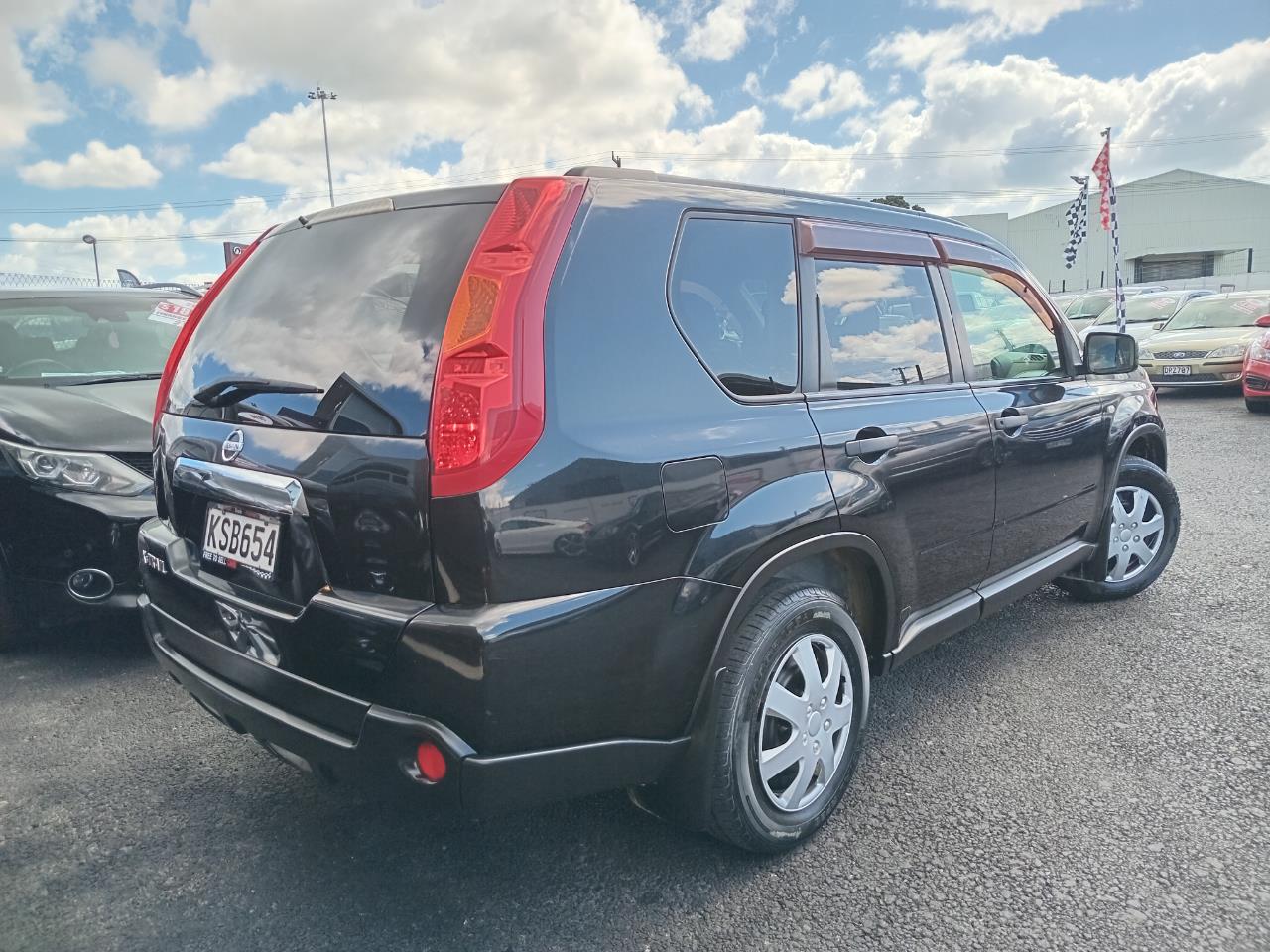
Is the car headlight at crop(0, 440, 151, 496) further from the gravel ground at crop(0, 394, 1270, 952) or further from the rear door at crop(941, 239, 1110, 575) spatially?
the rear door at crop(941, 239, 1110, 575)

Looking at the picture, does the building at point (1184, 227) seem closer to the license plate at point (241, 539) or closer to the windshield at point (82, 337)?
the windshield at point (82, 337)

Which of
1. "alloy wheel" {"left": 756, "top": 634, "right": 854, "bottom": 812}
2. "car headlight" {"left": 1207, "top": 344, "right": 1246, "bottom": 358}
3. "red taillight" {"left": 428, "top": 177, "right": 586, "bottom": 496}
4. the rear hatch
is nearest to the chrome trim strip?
the rear hatch

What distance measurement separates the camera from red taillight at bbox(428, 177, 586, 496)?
175 centimetres

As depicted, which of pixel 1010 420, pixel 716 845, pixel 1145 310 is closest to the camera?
pixel 716 845

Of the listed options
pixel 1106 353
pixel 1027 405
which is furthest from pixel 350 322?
pixel 1106 353

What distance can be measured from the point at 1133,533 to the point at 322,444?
12.5 ft

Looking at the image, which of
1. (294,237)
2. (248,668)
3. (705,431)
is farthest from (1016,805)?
(294,237)

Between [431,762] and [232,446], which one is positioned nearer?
[431,762]

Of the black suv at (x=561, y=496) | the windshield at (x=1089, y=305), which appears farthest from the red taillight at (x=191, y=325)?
the windshield at (x=1089, y=305)

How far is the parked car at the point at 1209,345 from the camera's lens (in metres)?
11.7

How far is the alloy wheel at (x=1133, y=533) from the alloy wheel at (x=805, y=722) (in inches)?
90.7

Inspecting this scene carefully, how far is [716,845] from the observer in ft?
7.84

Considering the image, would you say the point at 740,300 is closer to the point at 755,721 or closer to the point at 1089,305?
the point at 755,721

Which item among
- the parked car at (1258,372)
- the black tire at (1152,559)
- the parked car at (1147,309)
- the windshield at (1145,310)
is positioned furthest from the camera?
the windshield at (1145,310)
